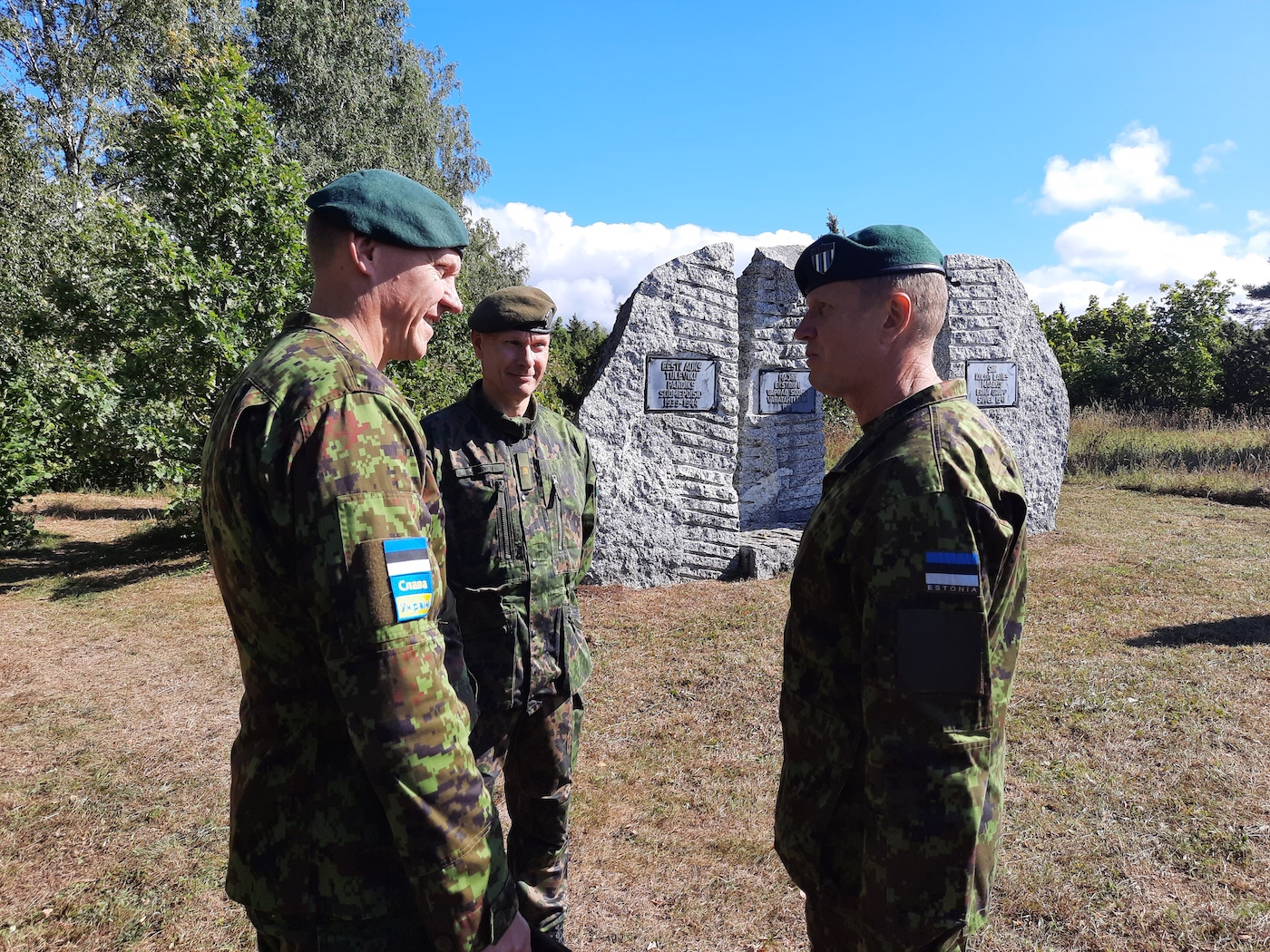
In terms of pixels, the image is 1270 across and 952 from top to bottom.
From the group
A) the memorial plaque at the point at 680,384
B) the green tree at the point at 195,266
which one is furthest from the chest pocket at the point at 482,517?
the green tree at the point at 195,266

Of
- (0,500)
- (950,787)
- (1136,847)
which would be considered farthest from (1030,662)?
(0,500)

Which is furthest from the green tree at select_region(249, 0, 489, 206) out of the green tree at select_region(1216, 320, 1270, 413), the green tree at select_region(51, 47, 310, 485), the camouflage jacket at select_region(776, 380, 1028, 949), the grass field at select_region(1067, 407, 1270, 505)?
the green tree at select_region(1216, 320, 1270, 413)

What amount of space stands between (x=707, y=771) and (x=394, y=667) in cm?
291

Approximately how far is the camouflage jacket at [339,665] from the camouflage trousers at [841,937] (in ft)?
2.13

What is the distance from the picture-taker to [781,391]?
7848 mm

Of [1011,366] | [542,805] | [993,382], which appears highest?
[1011,366]

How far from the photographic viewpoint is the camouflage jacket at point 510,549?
232 cm

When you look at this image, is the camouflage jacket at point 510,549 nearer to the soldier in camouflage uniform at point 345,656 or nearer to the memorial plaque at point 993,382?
the soldier in camouflage uniform at point 345,656

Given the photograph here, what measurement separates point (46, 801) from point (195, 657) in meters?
2.07

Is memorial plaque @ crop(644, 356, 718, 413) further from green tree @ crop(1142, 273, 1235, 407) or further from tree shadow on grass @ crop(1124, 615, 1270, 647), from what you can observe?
green tree @ crop(1142, 273, 1235, 407)

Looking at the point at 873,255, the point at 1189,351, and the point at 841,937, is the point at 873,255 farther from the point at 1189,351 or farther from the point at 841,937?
the point at 1189,351

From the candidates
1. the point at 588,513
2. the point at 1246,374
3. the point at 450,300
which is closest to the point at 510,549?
the point at 588,513

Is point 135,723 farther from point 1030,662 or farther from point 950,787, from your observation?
point 1030,662

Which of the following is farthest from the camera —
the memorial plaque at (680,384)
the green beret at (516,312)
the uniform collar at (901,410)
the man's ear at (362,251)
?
the memorial plaque at (680,384)
